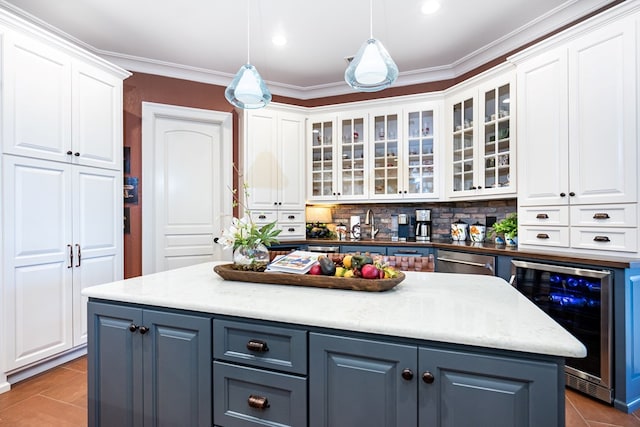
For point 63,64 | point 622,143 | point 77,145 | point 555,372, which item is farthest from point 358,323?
point 63,64

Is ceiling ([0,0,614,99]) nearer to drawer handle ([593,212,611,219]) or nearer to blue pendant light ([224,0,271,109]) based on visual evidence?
blue pendant light ([224,0,271,109])

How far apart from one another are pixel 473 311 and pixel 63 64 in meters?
3.38

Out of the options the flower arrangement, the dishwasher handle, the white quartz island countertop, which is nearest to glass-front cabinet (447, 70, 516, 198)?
the dishwasher handle

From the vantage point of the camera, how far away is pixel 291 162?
13.9ft

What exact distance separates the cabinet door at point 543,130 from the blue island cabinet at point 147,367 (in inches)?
105

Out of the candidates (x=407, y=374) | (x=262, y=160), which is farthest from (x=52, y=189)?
(x=407, y=374)

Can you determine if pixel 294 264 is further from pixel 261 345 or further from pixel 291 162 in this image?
pixel 291 162

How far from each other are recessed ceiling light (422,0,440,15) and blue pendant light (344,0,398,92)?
1.27m

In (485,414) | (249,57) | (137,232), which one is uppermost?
(249,57)

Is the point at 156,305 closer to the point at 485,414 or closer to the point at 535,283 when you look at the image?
the point at 485,414

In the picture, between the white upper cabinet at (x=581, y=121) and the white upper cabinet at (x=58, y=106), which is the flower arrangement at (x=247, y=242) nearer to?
the white upper cabinet at (x=58, y=106)

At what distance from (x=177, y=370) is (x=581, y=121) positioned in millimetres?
2966

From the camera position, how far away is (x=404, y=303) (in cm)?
132

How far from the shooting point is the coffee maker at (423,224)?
4.05 metres
